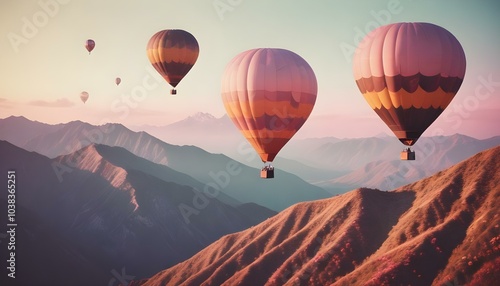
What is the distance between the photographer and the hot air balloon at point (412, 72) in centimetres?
4888

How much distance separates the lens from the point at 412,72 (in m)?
48.9

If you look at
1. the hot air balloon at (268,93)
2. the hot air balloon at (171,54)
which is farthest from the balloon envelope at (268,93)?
the hot air balloon at (171,54)

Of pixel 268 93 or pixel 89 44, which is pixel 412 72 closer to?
pixel 268 93

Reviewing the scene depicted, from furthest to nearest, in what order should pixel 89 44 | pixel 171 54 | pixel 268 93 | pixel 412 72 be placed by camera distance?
pixel 89 44
pixel 171 54
pixel 268 93
pixel 412 72

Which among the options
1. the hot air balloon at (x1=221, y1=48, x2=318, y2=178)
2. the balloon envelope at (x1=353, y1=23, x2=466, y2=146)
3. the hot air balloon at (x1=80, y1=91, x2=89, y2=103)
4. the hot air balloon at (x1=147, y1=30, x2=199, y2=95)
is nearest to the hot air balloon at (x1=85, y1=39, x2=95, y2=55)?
the hot air balloon at (x1=80, y1=91, x2=89, y2=103)

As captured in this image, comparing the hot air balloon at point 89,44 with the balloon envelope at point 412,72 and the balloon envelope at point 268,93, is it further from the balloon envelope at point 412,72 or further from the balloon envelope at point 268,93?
the balloon envelope at point 412,72

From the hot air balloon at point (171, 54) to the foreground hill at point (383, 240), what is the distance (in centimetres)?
5095

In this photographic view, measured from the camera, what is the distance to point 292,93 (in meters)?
51.3

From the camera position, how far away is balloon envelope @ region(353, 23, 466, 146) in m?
48.9

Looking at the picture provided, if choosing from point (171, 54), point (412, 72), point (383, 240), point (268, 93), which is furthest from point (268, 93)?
point (383, 240)

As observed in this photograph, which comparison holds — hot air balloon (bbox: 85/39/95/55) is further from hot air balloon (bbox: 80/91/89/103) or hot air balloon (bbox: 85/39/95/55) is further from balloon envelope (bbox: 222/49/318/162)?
balloon envelope (bbox: 222/49/318/162)

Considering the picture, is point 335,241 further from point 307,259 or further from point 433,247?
point 433,247

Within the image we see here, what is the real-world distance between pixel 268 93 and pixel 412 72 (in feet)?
45.9

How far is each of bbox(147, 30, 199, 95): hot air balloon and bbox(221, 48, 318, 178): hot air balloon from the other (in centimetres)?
3056
